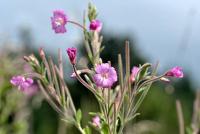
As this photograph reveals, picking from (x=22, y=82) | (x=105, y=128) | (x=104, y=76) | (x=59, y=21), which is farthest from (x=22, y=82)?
(x=104, y=76)

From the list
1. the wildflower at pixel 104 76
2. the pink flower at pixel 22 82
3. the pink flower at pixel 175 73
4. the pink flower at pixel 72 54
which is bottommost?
the pink flower at pixel 22 82

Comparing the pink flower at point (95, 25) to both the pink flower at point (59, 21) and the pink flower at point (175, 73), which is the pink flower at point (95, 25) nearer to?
the pink flower at point (59, 21)

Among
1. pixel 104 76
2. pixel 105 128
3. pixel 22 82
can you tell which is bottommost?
pixel 105 128

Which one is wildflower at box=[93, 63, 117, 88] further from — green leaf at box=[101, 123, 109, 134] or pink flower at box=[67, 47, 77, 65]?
green leaf at box=[101, 123, 109, 134]

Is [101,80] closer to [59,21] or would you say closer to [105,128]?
[105,128]

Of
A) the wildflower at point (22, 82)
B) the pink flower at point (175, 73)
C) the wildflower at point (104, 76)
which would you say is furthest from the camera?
the wildflower at point (22, 82)

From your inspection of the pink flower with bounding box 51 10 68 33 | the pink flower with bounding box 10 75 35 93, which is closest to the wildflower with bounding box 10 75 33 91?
the pink flower with bounding box 10 75 35 93

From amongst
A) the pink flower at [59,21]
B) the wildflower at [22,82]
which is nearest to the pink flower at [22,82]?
the wildflower at [22,82]
